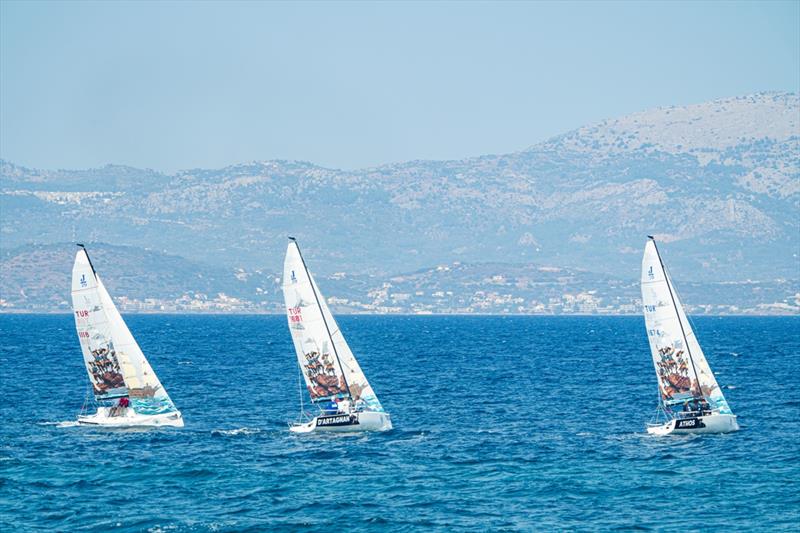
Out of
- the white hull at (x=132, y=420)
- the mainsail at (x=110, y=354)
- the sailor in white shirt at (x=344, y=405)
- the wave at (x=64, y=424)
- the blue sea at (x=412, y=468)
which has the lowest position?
the blue sea at (x=412, y=468)

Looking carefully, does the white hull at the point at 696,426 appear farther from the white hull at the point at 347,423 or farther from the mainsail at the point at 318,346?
the mainsail at the point at 318,346

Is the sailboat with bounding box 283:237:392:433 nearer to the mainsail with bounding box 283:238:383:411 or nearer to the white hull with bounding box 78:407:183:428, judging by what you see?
the mainsail with bounding box 283:238:383:411

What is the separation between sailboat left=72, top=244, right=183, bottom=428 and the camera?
273ft

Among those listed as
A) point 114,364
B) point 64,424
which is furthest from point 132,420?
point 64,424

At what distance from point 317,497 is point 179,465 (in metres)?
10.7

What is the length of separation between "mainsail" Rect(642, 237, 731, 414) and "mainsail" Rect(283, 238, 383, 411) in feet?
59.4

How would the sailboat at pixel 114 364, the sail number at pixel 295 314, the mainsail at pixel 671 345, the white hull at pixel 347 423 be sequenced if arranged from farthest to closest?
1. the sailboat at pixel 114 364
2. the sail number at pixel 295 314
3. the white hull at pixel 347 423
4. the mainsail at pixel 671 345

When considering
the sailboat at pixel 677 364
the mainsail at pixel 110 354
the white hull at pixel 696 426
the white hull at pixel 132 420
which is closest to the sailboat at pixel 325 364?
the white hull at pixel 132 420

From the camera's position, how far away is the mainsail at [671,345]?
79000 millimetres

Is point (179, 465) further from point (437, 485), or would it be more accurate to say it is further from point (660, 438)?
point (660, 438)

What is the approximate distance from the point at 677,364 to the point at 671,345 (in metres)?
1.22

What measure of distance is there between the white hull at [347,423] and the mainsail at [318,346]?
3.09ft

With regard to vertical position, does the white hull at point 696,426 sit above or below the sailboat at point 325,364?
below

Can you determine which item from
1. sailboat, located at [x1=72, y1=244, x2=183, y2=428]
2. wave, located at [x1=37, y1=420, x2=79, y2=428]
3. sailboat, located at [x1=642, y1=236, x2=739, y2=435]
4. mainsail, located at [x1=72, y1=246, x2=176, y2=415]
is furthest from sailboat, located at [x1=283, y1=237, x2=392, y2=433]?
sailboat, located at [x1=642, y1=236, x2=739, y2=435]
